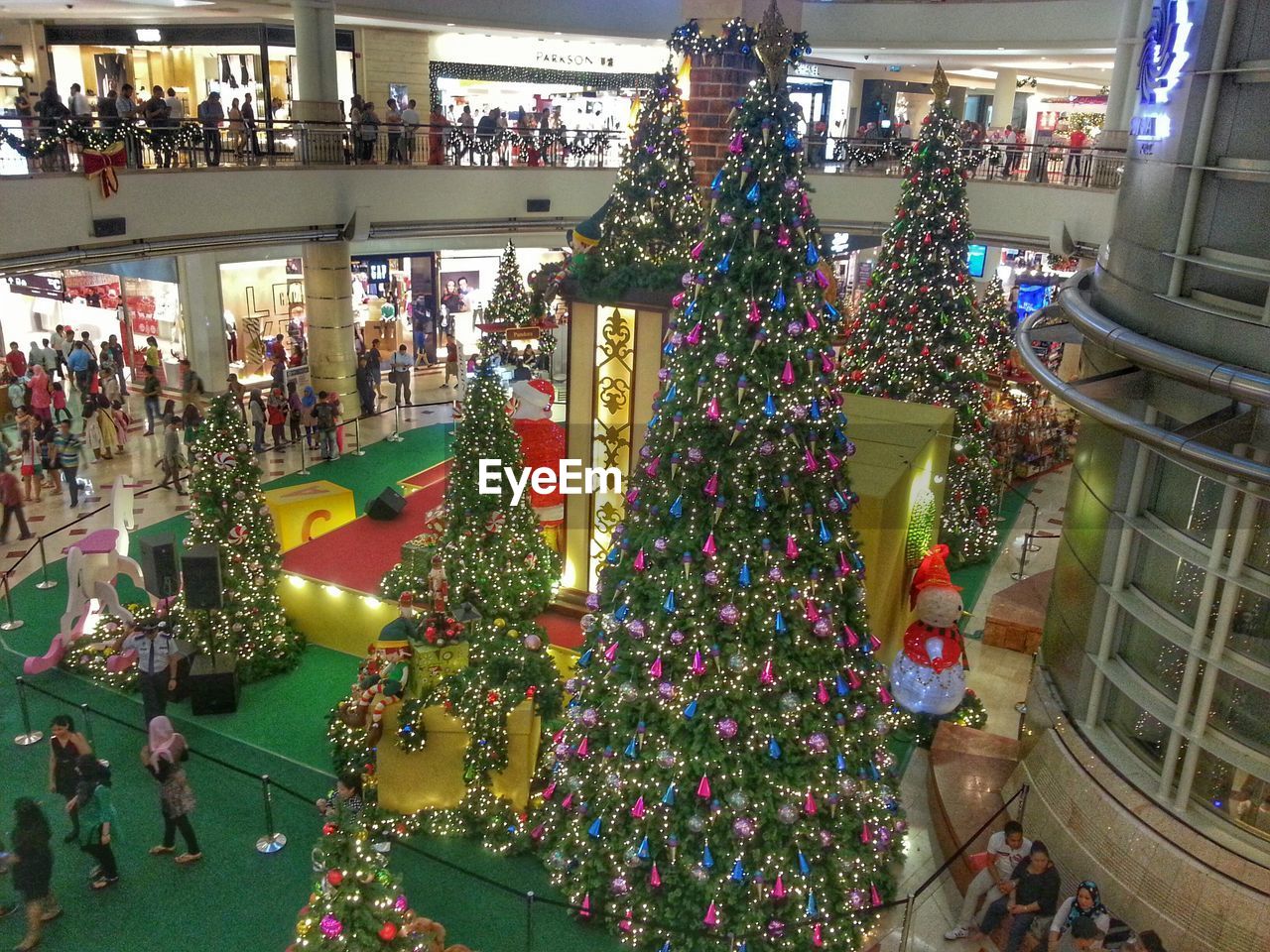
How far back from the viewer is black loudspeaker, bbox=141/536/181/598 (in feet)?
29.9

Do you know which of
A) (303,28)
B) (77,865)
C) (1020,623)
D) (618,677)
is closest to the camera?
(618,677)

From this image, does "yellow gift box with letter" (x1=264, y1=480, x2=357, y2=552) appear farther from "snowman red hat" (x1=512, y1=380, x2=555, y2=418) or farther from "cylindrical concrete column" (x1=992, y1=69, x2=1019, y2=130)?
"cylindrical concrete column" (x1=992, y1=69, x2=1019, y2=130)

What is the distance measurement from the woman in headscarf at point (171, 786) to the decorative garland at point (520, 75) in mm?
16712

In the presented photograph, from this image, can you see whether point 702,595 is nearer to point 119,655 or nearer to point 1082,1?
point 119,655

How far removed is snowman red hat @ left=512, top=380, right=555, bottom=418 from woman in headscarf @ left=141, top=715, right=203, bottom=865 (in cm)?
756

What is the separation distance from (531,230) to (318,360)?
14.3 feet

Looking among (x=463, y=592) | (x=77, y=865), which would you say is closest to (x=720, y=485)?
(x=463, y=592)

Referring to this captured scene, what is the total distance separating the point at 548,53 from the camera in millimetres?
24969

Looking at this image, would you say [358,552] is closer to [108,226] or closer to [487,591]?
[487,591]

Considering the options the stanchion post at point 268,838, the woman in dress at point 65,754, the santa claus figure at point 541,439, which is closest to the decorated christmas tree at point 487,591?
the santa claus figure at point 541,439

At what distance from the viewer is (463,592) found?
27.4 feet

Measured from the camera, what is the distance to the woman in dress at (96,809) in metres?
6.58

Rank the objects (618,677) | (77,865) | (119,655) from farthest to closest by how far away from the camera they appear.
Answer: (119,655)
(77,865)
(618,677)

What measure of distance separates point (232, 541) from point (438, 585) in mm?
2156
